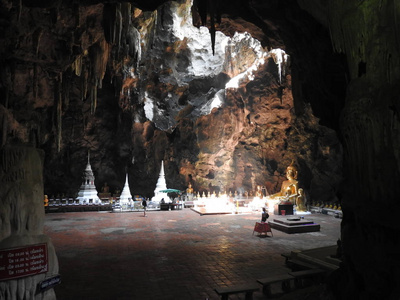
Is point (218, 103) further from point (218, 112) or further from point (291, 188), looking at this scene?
point (291, 188)

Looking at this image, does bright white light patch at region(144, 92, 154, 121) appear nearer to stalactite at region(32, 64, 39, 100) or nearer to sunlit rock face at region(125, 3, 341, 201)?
sunlit rock face at region(125, 3, 341, 201)

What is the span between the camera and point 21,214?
497 centimetres

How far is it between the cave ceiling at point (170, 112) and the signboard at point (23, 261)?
13.1 m

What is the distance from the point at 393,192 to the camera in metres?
4.63

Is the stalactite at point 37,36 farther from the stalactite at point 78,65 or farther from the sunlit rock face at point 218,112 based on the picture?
the sunlit rock face at point 218,112

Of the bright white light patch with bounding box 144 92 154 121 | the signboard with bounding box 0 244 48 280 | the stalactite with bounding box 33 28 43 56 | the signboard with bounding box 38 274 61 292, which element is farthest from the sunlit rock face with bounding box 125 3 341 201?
the signboard with bounding box 0 244 48 280

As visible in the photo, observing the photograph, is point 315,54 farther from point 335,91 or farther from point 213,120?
point 213,120

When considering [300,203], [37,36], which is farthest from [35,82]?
[300,203]

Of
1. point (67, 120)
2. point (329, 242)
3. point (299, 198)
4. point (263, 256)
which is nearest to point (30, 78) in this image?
point (67, 120)

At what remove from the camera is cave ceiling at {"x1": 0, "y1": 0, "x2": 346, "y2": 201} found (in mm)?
17812

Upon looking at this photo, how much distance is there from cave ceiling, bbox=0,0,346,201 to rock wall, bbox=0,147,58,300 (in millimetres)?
12054

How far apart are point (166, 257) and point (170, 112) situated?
22.4 metres

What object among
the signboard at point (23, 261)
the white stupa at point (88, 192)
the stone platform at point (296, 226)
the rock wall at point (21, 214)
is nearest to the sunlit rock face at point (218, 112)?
the white stupa at point (88, 192)

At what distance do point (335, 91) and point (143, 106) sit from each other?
2281 centimetres
